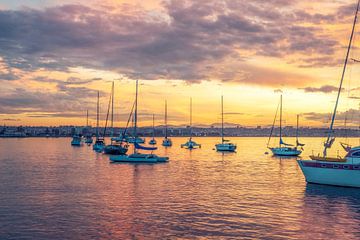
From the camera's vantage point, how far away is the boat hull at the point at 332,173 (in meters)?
43.6

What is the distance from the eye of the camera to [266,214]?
30.5 m

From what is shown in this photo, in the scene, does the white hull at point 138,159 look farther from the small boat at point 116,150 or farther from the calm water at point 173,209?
the calm water at point 173,209

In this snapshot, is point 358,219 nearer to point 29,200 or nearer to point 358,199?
point 358,199

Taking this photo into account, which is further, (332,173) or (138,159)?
(138,159)

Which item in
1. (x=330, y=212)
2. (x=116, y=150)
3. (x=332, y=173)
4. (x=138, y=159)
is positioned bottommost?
(x=330, y=212)

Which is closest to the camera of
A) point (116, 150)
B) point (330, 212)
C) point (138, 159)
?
point (330, 212)

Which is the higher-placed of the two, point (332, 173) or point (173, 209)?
point (332, 173)

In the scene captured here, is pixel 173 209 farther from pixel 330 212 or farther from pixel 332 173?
pixel 332 173

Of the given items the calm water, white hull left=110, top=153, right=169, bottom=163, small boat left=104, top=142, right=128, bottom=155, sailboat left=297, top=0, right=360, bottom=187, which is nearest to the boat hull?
sailboat left=297, top=0, right=360, bottom=187

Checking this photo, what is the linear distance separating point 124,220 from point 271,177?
3404cm

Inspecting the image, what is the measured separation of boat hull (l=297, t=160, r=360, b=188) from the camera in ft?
143

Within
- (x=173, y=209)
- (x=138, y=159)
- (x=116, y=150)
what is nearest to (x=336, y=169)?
(x=173, y=209)

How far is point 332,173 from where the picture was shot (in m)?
44.9

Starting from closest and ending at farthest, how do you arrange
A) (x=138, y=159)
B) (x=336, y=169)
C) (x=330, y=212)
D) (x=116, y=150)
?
(x=330, y=212)
(x=336, y=169)
(x=138, y=159)
(x=116, y=150)
